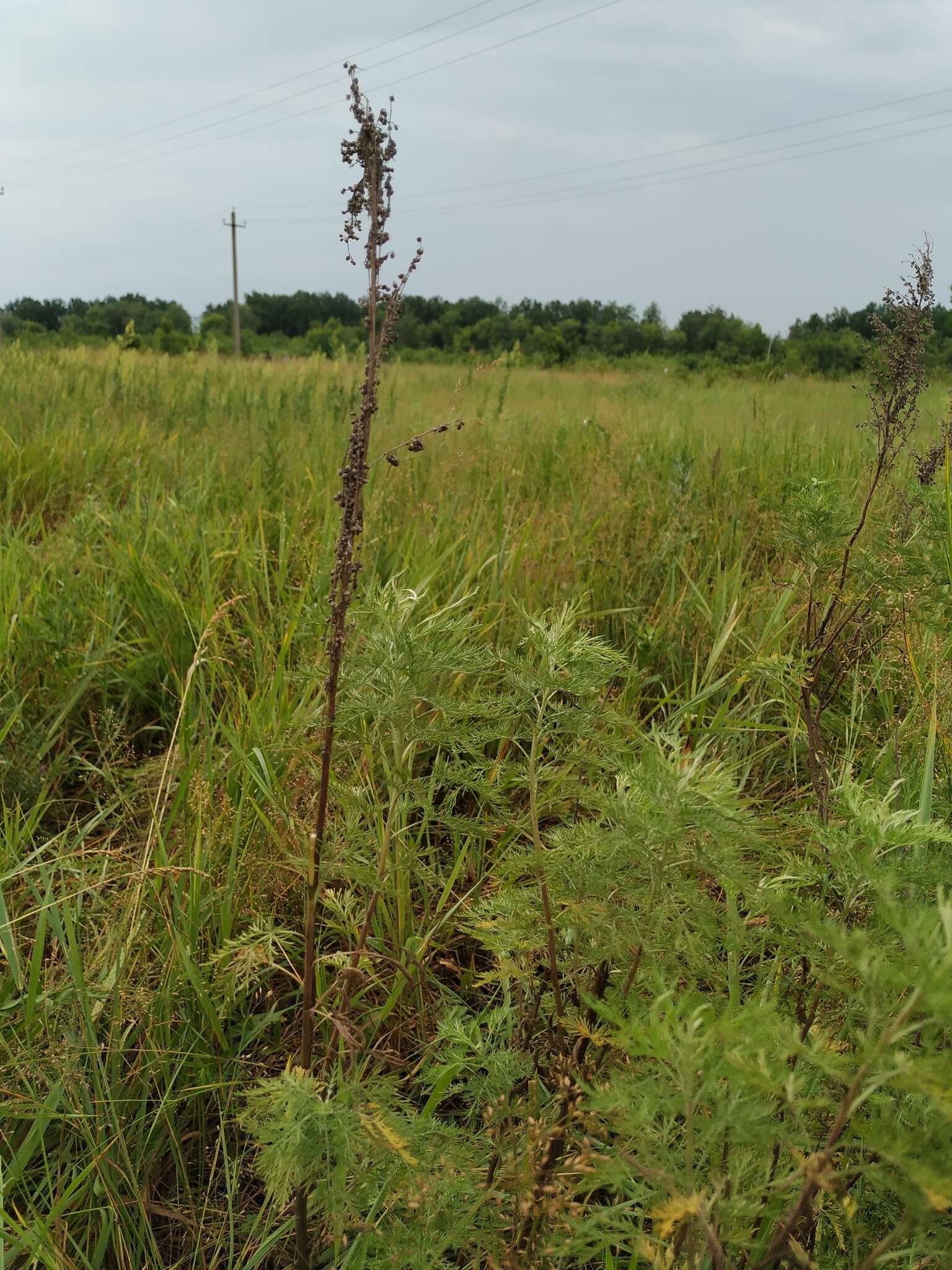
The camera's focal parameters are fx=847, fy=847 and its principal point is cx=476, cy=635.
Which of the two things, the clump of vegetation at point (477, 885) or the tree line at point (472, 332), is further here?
the tree line at point (472, 332)

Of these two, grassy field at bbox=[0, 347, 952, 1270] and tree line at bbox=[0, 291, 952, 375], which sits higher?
tree line at bbox=[0, 291, 952, 375]

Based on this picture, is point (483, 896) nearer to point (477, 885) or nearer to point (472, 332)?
point (477, 885)

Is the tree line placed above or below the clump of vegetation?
above

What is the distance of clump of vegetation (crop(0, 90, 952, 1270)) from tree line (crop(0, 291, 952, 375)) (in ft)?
7.32

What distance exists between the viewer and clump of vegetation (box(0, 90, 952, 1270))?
0.79 m

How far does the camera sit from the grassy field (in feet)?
2.55

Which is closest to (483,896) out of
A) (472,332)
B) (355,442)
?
(355,442)

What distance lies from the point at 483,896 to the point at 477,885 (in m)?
0.03

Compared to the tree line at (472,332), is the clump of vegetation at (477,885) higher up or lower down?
lower down

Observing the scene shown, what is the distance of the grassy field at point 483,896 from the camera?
78 cm

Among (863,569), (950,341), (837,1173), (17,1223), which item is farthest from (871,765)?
(950,341)

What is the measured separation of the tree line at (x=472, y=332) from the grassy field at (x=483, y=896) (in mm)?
2143

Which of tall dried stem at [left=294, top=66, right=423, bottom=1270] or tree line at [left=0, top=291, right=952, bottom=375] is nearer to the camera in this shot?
tall dried stem at [left=294, top=66, right=423, bottom=1270]

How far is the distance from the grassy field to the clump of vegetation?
1cm
